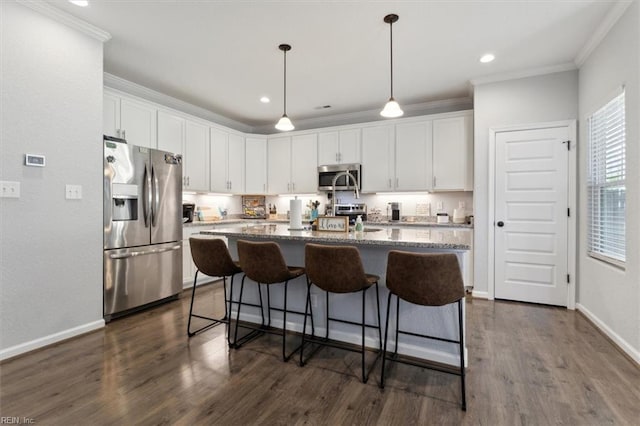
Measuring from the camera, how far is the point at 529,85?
148 inches

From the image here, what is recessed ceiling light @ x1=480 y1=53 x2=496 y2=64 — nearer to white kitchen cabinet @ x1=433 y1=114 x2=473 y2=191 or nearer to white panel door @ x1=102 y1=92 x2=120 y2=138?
white kitchen cabinet @ x1=433 y1=114 x2=473 y2=191

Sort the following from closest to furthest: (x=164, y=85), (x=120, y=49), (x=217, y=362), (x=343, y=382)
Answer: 1. (x=343, y=382)
2. (x=217, y=362)
3. (x=120, y=49)
4. (x=164, y=85)

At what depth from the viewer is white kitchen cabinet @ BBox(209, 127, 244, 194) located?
5.11m

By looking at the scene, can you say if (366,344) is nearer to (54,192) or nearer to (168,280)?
(168,280)

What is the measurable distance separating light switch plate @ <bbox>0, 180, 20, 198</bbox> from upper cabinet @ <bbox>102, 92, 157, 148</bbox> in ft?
4.41

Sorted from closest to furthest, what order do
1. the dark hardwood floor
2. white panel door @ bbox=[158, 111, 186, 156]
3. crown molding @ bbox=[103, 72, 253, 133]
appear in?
1. the dark hardwood floor
2. crown molding @ bbox=[103, 72, 253, 133]
3. white panel door @ bbox=[158, 111, 186, 156]

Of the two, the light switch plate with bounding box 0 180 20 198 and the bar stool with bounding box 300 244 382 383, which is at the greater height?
the light switch plate with bounding box 0 180 20 198

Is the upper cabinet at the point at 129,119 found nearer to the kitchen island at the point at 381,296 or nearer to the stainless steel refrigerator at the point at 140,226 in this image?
the stainless steel refrigerator at the point at 140,226

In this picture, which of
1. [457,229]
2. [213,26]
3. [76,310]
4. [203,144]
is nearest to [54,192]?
[76,310]

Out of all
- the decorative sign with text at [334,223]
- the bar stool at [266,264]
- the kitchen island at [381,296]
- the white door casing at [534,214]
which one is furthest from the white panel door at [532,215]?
the bar stool at [266,264]

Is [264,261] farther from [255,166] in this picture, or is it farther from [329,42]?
[255,166]

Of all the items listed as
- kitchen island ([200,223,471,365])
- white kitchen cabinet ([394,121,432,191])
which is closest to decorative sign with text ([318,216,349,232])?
kitchen island ([200,223,471,365])

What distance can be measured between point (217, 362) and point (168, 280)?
5.88ft

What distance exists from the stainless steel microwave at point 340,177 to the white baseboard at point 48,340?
358cm
